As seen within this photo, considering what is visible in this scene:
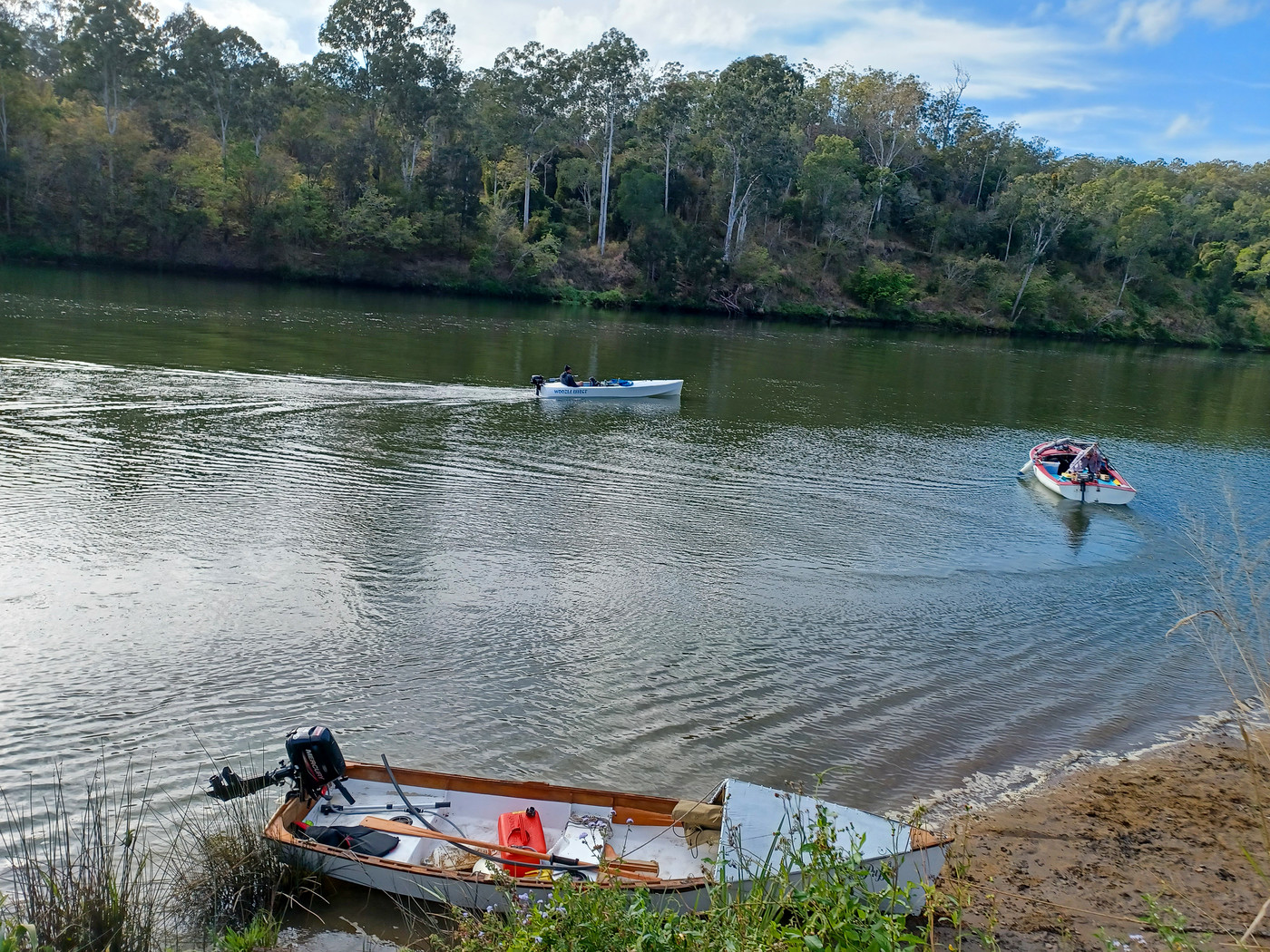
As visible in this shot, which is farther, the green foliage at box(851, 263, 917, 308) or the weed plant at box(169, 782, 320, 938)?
the green foliage at box(851, 263, 917, 308)

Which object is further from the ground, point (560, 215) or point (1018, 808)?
point (560, 215)

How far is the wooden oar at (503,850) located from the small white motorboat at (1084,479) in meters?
19.4

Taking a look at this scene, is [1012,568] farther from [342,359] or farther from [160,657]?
[342,359]

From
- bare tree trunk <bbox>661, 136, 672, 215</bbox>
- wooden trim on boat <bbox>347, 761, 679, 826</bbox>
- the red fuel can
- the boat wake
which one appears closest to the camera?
the red fuel can

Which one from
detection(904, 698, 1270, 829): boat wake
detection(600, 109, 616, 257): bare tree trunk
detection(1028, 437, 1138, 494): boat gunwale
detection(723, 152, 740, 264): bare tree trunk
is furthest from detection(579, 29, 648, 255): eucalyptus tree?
detection(904, 698, 1270, 829): boat wake

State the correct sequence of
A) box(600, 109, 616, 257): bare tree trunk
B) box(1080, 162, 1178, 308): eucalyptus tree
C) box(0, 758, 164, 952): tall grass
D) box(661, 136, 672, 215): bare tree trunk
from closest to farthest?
1. box(0, 758, 164, 952): tall grass
2. box(600, 109, 616, 257): bare tree trunk
3. box(661, 136, 672, 215): bare tree trunk
4. box(1080, 162, 1178, 308): eucalyptus tree

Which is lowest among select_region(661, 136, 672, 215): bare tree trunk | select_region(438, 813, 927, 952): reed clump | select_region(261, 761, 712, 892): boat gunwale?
select_region(261, 761, 712, 892): boat gunwale

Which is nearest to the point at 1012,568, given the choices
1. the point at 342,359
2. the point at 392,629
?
the point at 392,629

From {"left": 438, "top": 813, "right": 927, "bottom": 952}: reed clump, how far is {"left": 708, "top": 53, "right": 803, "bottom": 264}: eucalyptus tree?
233 feet

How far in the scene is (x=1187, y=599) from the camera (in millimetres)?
16938

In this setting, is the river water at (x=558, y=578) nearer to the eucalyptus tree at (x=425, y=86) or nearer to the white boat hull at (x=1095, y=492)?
the white boat hull at (x=1095, y=492)

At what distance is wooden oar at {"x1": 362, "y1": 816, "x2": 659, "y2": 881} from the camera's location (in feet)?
25.2

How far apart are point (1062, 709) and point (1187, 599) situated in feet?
21.5

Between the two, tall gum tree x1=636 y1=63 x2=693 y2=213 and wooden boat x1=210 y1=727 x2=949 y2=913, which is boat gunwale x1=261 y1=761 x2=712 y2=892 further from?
tall gum tree x1=636 y1=63 x2=693 y2=213
